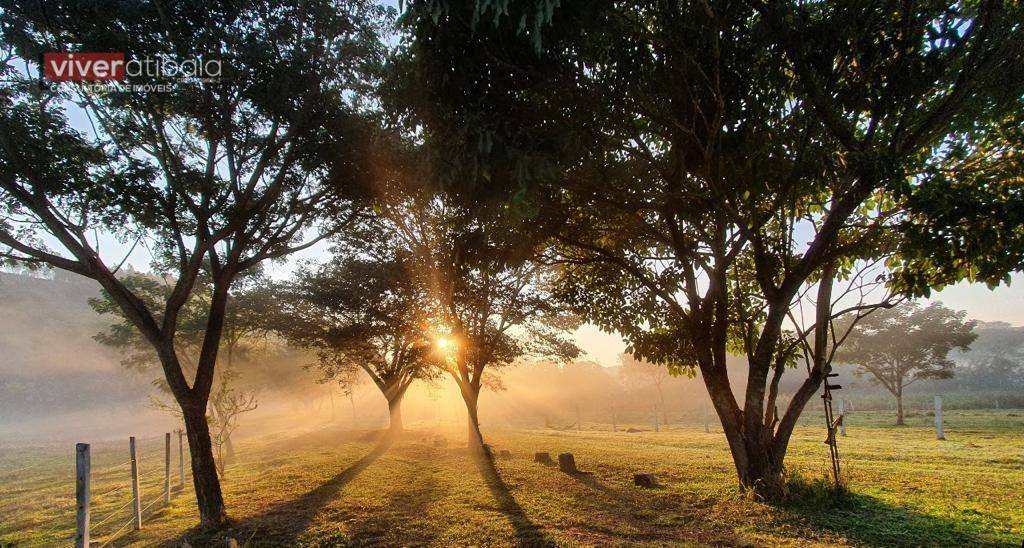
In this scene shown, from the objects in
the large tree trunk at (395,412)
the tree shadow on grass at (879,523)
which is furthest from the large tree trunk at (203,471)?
the large tree trunk at (395,412)

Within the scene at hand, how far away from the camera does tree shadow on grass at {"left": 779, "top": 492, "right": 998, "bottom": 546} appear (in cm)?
636

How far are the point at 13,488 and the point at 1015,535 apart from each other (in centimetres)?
3175

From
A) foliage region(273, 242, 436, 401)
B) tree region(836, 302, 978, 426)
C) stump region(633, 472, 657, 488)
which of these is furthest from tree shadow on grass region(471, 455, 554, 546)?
tree region(836, 302, 978, 426)

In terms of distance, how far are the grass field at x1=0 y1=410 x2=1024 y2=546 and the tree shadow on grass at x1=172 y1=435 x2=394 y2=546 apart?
2.0 inches

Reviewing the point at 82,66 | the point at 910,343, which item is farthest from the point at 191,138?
the point at 910,343

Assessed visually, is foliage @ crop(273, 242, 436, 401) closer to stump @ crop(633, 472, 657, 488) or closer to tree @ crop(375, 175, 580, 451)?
tree @ crop(375, 175, 580, 451)

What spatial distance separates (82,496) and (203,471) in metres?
3.28

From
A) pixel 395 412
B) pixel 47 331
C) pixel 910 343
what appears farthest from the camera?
pixel 47 331

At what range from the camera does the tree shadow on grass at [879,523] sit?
6.36 metres

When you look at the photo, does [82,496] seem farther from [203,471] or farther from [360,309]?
[360,309]

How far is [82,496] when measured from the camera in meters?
6.27

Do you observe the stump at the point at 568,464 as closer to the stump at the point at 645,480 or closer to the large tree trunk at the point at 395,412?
the stump at the point at 645,480

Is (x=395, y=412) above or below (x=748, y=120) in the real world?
below

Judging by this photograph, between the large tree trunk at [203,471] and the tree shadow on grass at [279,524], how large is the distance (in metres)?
0.34
